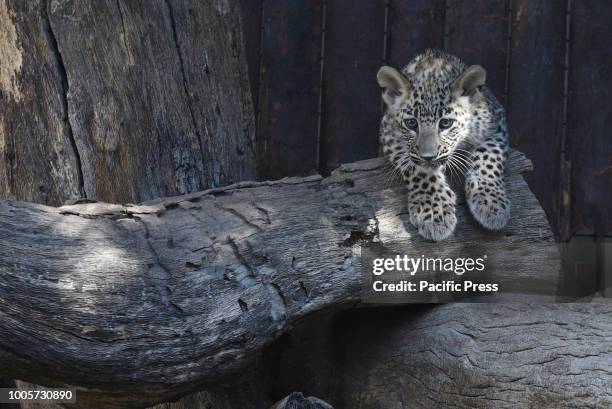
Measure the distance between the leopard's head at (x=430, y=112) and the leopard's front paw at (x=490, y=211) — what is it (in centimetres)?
26

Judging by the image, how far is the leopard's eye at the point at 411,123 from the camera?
4.93m

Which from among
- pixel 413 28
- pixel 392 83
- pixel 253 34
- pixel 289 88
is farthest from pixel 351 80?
pixel 392 83

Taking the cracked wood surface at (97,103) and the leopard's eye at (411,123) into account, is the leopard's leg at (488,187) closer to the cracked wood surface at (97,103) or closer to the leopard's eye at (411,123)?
the leopard's eye at (411,123)

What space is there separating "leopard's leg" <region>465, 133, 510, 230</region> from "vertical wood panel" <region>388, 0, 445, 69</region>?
4.61 feet

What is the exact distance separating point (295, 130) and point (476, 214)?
1870mm

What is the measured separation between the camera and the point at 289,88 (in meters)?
6.25

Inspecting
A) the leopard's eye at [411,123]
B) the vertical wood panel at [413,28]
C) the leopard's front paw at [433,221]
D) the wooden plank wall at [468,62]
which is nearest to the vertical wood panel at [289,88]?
the wooden plank wall at [468,62]

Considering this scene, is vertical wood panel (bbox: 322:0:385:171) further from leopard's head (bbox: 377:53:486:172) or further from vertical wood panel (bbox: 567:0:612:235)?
vertical wood panel (bbox: 567:0:612:235)

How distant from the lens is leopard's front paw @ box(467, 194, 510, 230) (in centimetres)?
470

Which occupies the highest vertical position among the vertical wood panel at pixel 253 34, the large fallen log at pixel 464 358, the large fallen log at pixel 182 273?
the vertical wood panel at pixel 253 34

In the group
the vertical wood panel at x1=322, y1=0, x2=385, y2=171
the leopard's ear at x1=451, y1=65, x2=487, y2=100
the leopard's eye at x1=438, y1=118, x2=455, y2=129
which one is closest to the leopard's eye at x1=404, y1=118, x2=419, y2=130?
the leopard's eye at x1=438, y1=118, x2=455, y2=129

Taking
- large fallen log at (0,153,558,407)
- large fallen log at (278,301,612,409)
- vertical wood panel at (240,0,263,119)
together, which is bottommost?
large fallen log at (278,301,612,409)

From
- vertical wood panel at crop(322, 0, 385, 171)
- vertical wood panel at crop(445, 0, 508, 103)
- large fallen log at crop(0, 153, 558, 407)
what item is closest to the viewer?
large fallen log at crop(0, 153, 558, 407)

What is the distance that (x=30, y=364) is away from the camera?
3.55 meters
